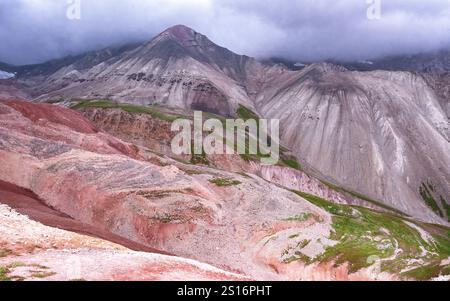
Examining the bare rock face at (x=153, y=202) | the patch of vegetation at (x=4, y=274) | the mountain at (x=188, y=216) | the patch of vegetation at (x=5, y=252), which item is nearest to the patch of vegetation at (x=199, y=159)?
the mountain at (x=188, y=216)

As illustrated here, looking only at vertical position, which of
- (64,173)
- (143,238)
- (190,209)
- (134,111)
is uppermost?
(134,111)

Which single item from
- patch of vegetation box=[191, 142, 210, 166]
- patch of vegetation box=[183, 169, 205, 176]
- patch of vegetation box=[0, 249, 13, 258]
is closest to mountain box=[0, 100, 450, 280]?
patch of vegetation box=[183, 169, 205, 176]

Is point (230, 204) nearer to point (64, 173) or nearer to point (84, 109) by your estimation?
point (64, 173)

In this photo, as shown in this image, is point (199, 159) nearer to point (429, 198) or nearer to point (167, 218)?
point (167, 218)

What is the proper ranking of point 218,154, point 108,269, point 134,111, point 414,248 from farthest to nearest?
point 134,111 → point 218,154 → point 414,248 → point 108,269

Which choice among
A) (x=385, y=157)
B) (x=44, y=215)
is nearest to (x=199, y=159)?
(x=44, y=215)
